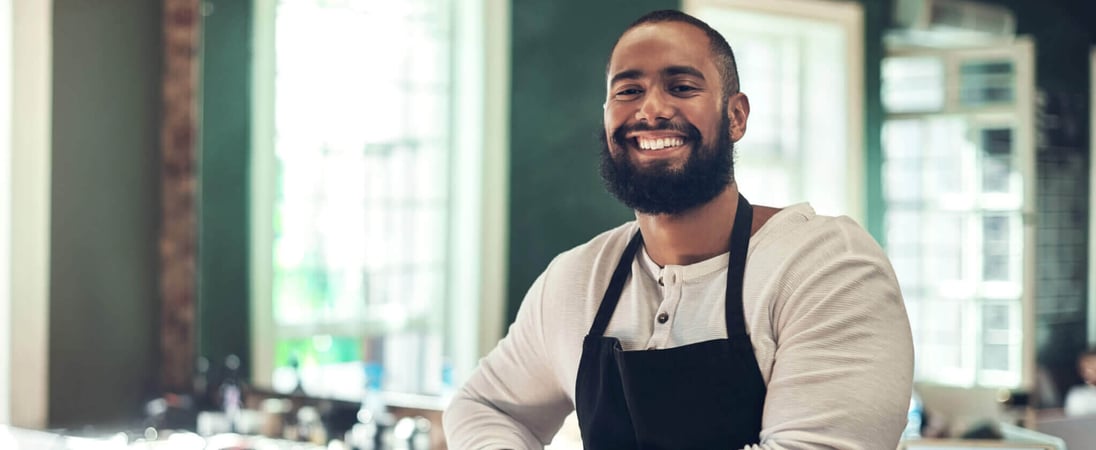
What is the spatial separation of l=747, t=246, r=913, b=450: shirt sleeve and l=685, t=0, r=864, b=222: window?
4.19 m

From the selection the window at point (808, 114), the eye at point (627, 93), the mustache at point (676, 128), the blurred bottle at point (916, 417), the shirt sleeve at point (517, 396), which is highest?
the window at point (808, 114)

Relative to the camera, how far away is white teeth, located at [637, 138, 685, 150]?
5.38 feet

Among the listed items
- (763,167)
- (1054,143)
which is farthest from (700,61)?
(1054,143)

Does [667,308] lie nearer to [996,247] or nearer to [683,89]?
[683,89]

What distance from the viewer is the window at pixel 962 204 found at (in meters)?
5.86

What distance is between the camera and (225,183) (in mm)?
3689

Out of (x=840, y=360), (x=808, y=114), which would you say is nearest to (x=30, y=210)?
(x=840, y=360)

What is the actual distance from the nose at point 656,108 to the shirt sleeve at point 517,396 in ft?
1.25

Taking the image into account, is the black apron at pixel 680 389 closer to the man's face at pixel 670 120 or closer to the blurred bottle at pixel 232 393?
the man's face at pixel 670 120

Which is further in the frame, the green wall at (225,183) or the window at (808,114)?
the window at (808,114)

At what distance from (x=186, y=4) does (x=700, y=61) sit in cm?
249

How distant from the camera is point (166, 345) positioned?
12.2ft

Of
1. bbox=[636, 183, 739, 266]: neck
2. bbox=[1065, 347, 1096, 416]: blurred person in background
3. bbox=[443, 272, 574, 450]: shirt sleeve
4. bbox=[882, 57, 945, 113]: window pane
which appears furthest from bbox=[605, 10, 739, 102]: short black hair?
bbox=[882, 57, 945, 113]: window pane

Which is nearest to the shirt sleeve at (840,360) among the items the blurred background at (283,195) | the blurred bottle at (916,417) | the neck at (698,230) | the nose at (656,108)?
the neck at (698,230)
